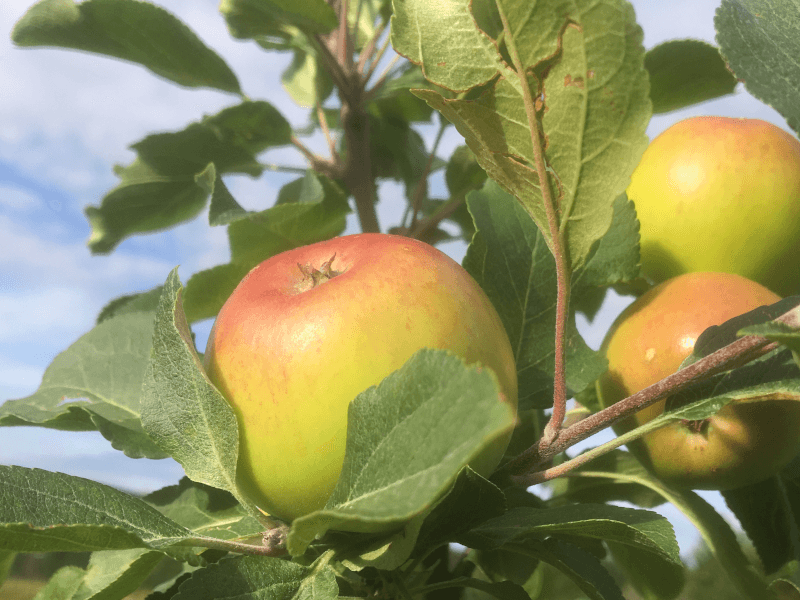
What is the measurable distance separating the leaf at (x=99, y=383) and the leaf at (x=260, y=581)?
0.24 meters

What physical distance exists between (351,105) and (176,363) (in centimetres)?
67

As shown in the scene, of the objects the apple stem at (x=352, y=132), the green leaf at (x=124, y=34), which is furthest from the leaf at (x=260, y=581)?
the green leaf at (x=124, y=34)

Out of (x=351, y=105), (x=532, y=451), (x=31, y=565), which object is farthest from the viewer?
(x=31, y=565)

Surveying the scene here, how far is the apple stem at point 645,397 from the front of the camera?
0.42 metres

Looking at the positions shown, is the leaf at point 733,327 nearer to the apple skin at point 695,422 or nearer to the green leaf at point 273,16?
the apple skin at point 695,422

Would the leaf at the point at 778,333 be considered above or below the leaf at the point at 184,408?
above

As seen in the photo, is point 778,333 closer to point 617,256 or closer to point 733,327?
point 733,327

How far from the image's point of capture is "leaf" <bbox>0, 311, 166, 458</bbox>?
2.03 ft

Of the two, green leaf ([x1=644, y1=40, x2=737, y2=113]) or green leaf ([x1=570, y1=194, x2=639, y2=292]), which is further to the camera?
green leaf ([x1=644, y1=40, x2=737, y2=113])

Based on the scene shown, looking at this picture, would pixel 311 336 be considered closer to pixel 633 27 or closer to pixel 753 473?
pixel 633 27

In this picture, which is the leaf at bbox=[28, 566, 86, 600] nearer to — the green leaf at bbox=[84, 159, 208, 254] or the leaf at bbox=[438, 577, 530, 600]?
the leaf at bbox=[438, 577, 530, 600]

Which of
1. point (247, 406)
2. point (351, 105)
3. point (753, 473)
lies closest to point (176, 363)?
point (247, 406)

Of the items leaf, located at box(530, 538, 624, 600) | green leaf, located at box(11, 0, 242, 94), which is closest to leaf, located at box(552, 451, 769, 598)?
leaf, located at box(530, 538, 624, 600)

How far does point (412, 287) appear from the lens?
0.43m
